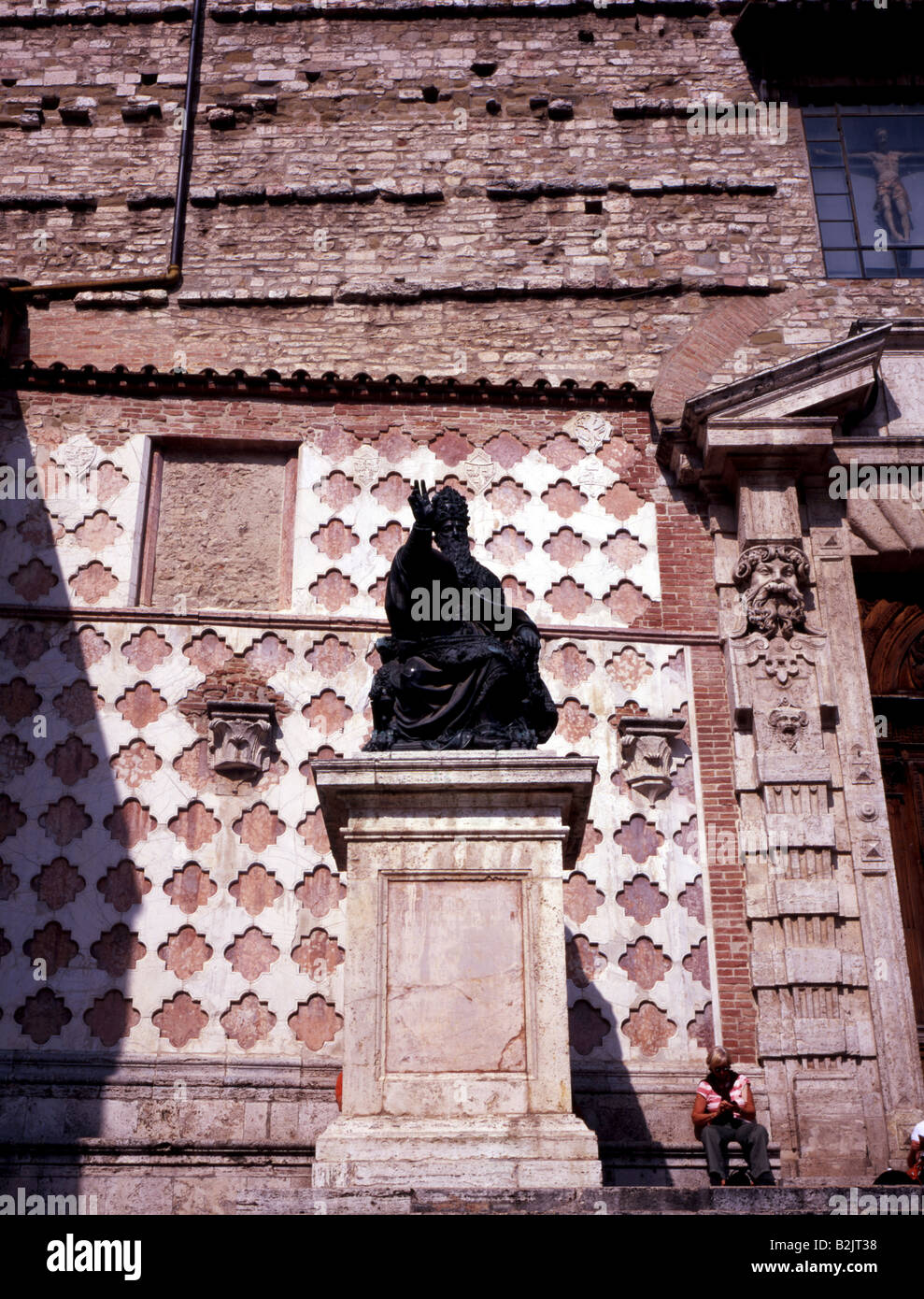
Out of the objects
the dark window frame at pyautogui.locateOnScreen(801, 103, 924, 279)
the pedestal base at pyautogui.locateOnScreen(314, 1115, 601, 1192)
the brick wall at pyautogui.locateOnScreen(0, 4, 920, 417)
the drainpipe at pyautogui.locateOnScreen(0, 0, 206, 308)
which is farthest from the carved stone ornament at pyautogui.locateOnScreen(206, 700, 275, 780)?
the dark window frame at pyautogui.locateOnScreen(801, 103, 924, 279)

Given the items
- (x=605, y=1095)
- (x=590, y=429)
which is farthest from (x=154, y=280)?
(x=605, y=1095)

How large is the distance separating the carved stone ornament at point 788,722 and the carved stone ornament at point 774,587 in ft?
A: 1.94

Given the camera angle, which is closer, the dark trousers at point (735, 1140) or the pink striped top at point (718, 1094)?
the dark trousers at point (735, 1140)

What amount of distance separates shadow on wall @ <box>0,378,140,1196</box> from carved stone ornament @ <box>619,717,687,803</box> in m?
3.48

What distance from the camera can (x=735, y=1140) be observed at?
25.1 ft

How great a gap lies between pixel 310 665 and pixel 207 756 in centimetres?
101

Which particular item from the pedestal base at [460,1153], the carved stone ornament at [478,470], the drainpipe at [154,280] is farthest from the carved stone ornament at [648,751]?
the drainpipe at [154,280]

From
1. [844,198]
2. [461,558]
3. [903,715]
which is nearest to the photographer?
[461,558]

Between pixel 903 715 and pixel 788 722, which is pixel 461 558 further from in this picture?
pixel 903 715

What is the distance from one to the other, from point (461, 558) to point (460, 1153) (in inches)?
117

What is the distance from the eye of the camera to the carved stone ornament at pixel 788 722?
9.84 meters

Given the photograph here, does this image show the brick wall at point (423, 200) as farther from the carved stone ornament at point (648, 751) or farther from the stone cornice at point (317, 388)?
the carved stone ornament at point (648, 751)
